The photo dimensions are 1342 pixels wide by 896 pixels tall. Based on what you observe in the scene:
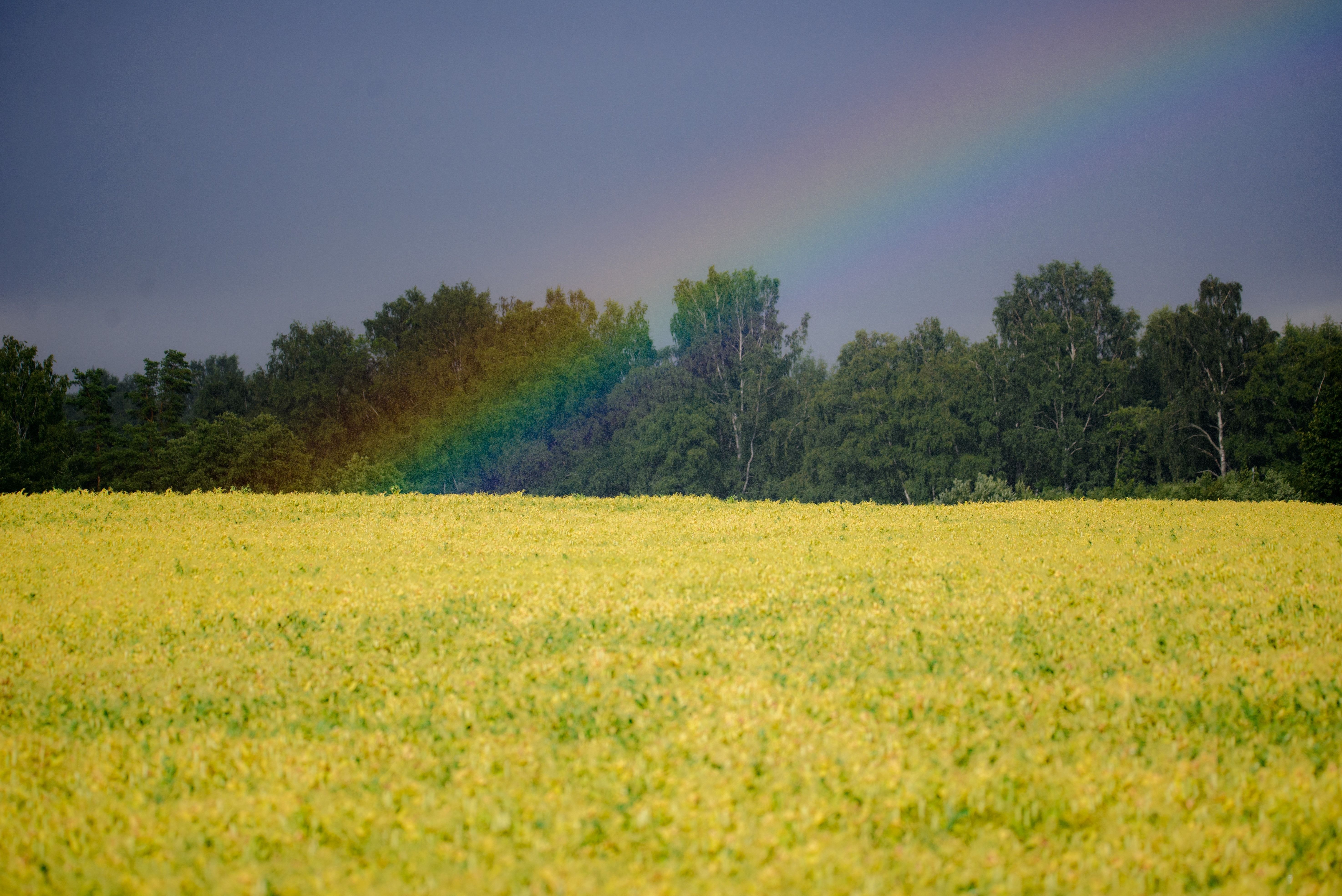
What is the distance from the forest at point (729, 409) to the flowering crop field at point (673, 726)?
36.2 meters

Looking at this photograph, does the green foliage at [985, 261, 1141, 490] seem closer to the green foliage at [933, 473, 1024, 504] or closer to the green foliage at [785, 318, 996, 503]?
the green foliage at [785, 318, 996, 503]

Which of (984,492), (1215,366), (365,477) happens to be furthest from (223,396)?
(1215,366)

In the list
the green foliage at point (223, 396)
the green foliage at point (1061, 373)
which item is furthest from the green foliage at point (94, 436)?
the green foliage at point (1061, 373)

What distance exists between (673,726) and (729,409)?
55.8 metres

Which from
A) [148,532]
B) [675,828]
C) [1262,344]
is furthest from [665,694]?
[1262,344]

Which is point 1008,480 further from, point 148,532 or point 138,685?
point 138,685

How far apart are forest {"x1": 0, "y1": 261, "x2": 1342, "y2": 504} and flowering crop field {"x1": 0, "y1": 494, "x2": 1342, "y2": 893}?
36185 millimetres

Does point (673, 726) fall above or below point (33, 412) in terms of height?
below

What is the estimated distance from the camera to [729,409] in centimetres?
6269

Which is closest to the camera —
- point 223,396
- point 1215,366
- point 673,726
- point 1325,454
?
point 673,726

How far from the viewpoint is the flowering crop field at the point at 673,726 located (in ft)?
17.9

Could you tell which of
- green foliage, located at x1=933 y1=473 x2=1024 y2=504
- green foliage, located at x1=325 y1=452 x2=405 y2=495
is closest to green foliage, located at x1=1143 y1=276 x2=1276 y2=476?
green foliage, located at x1=933 y1=473 x2=1024 y2=504

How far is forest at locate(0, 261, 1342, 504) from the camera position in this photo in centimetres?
5072

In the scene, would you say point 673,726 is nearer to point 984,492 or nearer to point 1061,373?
point 984,492
